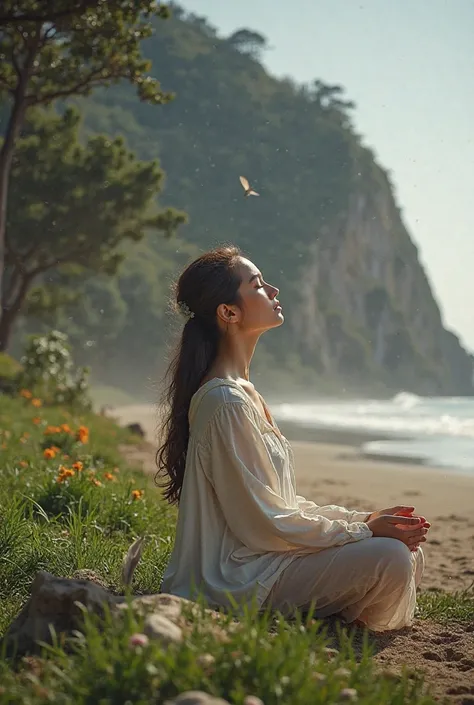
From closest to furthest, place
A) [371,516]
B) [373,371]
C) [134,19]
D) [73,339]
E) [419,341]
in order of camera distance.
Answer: [371,516] < [134,19] < [73,339] < [373,371] < [419,341]

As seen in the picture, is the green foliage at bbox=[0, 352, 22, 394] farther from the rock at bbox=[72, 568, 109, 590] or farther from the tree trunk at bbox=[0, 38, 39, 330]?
the rock at bbox=[72, 568, 109, 590]

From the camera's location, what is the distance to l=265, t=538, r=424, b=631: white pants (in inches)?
148

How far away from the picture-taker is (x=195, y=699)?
2.25 m

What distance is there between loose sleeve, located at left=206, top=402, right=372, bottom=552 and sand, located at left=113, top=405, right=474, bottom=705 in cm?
52

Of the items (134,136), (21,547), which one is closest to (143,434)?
(21,547)

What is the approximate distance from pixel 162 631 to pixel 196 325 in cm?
169

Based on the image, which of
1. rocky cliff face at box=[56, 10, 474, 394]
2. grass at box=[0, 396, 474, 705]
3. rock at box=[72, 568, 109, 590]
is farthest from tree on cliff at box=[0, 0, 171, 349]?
rocky cliff face at box=[56, 10, 474, 394]

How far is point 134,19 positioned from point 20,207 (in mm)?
11427

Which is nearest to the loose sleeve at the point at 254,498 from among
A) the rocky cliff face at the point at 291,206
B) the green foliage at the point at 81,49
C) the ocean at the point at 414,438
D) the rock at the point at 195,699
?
the rock at the point at 195,699

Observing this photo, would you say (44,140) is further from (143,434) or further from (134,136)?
(134,136)

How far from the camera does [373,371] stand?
2837 inches

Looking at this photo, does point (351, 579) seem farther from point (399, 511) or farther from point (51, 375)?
point (51, 375)

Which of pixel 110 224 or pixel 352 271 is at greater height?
pixel 352 271

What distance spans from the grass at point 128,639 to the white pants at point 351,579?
13 cm
